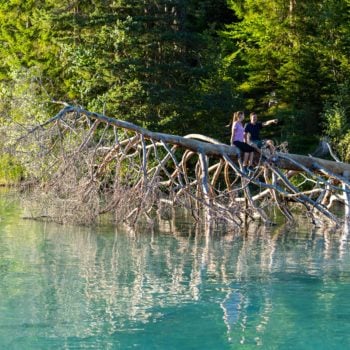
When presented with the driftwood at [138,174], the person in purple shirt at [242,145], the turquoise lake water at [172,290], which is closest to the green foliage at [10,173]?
the driftwood at [138,174]

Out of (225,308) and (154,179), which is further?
(154,179)

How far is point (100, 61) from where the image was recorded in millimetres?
32969

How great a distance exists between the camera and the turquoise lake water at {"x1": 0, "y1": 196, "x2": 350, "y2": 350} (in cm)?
1053

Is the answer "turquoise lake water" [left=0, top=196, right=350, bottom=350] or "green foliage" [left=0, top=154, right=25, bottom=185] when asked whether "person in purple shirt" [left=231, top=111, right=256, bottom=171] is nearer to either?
"turquoise lake water" [left=0, top=196, right=350, bottom=350]

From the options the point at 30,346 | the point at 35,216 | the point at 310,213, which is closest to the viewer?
the point at 30,346

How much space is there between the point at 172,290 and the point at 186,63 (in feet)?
73.8

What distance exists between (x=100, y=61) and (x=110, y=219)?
40.5 feet

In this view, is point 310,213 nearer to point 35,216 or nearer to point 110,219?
point 110,219

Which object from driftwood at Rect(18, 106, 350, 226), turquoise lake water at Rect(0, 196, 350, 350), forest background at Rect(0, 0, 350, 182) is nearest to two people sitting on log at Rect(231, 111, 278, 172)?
driftwood at Rect(18, 106, 350, 226)

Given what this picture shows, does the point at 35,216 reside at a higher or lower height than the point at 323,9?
lower

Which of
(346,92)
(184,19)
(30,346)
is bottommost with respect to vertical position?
(30,346)

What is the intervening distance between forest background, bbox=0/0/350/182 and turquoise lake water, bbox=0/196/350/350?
35.6ft

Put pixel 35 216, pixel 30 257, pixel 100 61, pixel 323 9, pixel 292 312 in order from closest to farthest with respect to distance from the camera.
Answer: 1. pixel 292 312
2. pixel 30 257
3. pixel 35 216
4. pixel 100 61
5. pixel 323 9

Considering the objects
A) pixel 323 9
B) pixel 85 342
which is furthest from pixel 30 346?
pixel 323 9
